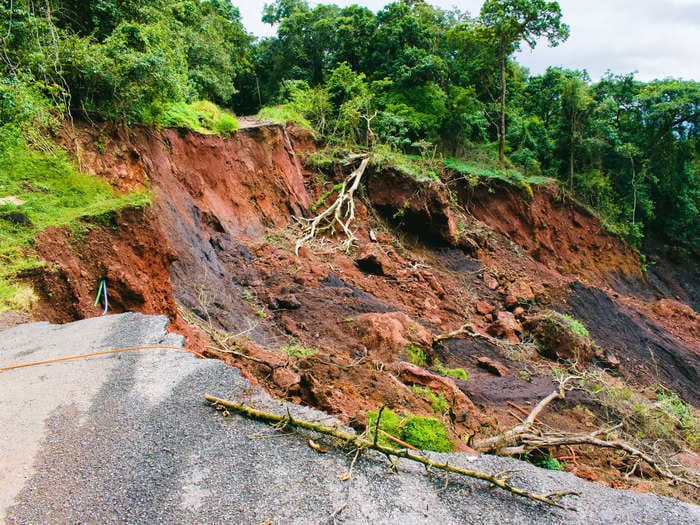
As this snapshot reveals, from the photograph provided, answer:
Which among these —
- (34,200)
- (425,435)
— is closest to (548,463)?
(425,435)

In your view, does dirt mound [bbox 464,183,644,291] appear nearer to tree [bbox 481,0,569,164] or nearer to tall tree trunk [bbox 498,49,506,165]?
tall tree trunk [bbox 498,49,506,165]

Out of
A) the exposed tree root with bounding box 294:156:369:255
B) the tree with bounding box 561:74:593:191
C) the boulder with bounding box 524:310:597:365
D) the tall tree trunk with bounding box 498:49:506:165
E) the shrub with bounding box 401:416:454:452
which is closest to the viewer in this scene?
the shrub with bounding box 401:416:454:452

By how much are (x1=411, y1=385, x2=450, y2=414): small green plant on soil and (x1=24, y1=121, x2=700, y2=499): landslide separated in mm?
39

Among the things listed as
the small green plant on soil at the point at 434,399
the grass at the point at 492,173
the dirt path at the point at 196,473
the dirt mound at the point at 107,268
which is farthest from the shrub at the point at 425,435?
the grass at the point at 492,173

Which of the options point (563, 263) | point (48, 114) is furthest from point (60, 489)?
point (563, 263)

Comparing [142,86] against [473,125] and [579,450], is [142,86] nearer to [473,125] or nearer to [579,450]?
[579,450]

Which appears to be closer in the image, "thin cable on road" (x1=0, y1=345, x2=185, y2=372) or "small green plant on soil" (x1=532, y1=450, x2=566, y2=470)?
"thin cable on road" (x1=0, y1=345, x2=185, y2=372)

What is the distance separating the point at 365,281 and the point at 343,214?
332cm

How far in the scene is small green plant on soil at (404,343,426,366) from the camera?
6795mm

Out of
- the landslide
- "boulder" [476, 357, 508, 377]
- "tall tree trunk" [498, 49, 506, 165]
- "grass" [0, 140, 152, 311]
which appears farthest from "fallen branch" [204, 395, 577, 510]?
"tall tree trunk" [498, 49, 506, 165]

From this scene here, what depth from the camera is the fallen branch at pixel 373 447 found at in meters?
2.45

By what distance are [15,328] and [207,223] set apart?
5316 mm

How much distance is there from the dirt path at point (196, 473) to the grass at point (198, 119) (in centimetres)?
706

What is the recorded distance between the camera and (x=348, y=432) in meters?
2.73
